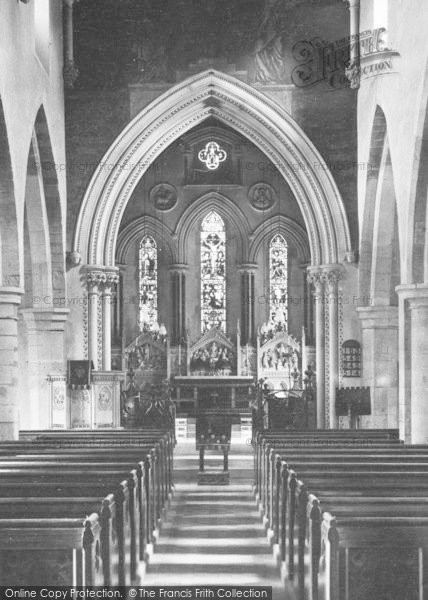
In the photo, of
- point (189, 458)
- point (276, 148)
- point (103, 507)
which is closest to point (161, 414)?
point (189, 458)

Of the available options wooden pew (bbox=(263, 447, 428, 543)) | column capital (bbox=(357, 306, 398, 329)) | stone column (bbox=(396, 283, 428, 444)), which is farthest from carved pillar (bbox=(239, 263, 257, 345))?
wooden pew (bbox=(263, 447, 428, 543))

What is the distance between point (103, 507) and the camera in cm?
653

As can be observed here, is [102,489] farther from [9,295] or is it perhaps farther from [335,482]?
[9,295]

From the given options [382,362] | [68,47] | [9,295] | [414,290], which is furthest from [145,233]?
[414,290]

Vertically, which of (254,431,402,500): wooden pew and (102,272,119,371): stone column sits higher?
(102,272,119,371): stone column

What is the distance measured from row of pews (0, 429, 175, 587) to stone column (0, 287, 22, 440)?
226 centimetres

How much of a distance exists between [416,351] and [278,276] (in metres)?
14.5

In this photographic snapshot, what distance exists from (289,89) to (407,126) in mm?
7827

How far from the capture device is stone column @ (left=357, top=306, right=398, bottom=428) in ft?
72.0

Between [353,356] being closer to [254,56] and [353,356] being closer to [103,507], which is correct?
[254,56]

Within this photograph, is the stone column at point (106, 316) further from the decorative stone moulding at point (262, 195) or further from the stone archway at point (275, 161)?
the decorative stone moulding at point (262, 195)

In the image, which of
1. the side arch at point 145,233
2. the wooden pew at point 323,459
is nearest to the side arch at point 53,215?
the side arch at point 145,233

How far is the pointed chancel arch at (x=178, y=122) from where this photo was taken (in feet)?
77.5

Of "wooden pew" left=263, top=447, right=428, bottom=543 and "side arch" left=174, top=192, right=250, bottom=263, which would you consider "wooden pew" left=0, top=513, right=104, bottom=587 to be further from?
"side arch" left=174, top=192, right=250, bottom=263
